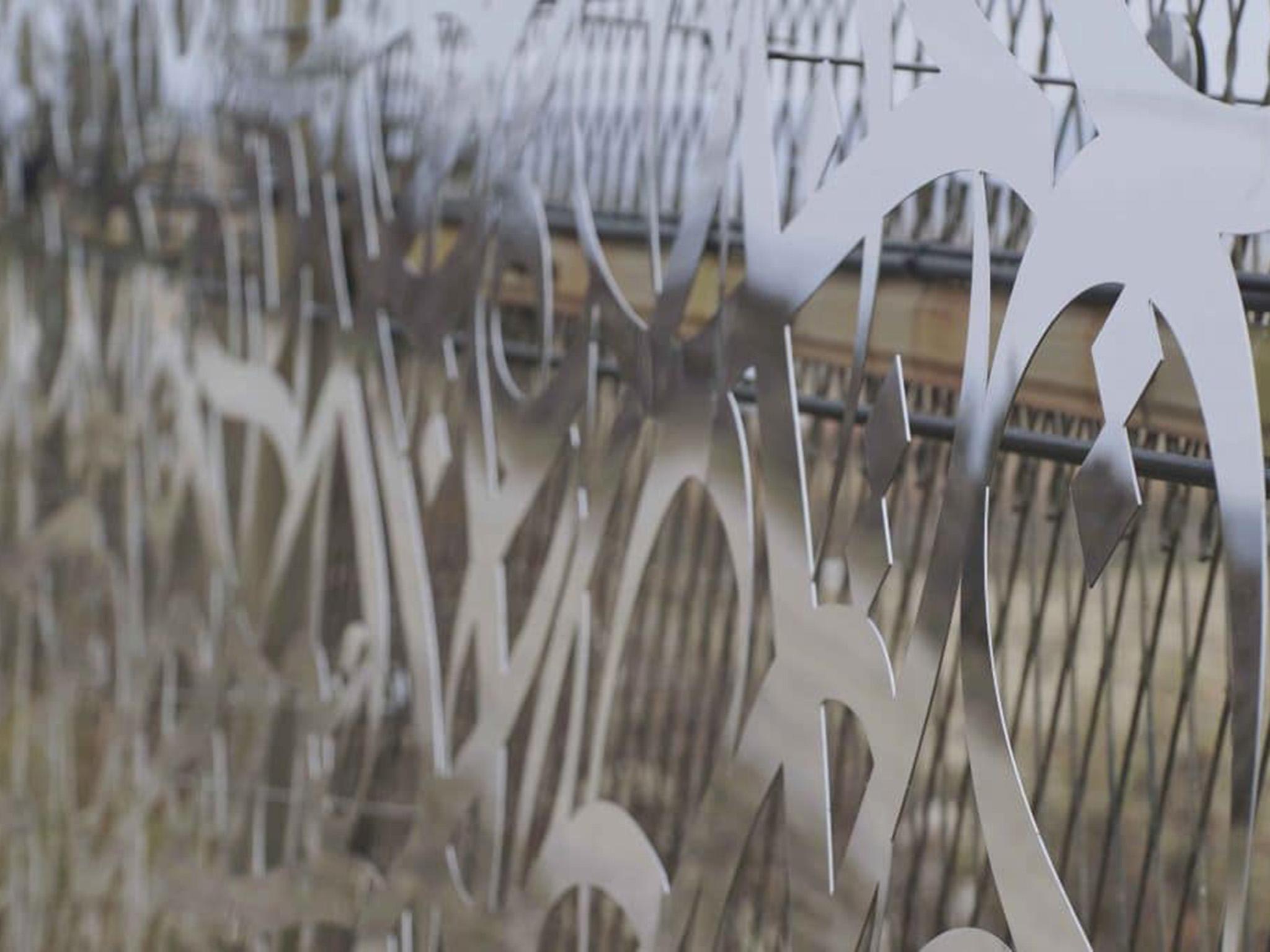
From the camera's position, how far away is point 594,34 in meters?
1.23

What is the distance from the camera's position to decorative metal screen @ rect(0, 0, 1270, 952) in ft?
2.78

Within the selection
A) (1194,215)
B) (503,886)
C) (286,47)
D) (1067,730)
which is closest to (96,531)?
(286,47)

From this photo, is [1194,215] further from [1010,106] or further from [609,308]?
[609,308]

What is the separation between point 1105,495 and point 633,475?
393mm

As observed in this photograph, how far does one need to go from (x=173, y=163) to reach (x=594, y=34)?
0.60 m

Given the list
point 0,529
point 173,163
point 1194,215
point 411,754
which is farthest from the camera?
point 0,529

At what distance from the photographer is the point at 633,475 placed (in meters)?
1.16

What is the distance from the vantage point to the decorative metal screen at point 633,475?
849 mm

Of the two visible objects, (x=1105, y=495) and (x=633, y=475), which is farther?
(x=633, y=475)

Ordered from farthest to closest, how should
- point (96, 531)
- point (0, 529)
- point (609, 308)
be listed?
point (0, 529) < point (96, 531) < point (609, 308)

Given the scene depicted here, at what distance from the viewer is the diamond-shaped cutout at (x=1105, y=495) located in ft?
2.71

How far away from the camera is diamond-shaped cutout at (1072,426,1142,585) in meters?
0.83

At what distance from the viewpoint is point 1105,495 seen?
32.9 inches

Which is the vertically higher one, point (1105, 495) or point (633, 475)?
point (1105, 495)
